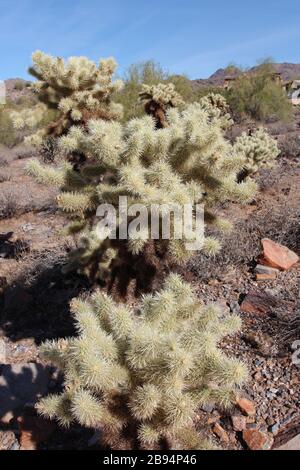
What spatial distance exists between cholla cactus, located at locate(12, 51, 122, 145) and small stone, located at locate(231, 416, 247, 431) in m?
3.46

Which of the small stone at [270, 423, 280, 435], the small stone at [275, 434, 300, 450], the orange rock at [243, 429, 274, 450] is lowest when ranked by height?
the orange rock at [243, 429, 274, 450]

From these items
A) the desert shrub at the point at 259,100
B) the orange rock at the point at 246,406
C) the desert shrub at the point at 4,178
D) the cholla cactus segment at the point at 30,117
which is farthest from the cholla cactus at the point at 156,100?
the desert shrub at the point at 259,100

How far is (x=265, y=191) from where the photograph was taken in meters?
7.34

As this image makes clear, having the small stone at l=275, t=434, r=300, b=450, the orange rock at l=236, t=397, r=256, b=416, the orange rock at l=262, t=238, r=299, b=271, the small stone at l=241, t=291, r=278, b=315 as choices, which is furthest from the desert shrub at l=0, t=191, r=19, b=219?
the small stone at l=275, t=434, r=300, b=450

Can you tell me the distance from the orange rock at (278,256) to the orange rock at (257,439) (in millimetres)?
2032

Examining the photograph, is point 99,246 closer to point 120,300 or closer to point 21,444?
point 120,300

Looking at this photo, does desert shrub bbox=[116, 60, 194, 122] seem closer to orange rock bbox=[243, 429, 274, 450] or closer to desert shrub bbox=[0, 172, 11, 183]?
desert shrub bbox=[0, 172, 11, 183]

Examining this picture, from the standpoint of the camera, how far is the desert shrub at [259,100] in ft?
57.8

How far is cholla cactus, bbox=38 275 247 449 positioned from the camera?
2260 mm

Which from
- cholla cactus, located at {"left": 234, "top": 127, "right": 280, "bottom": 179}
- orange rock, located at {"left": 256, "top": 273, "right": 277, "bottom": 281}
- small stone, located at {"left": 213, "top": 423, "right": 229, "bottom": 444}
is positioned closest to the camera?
small stone, located at {"left": 213, "top": 423, "right": 229, "bottom": 444}

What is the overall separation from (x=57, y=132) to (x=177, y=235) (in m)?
2.41

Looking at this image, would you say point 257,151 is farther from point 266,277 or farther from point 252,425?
point 252,425

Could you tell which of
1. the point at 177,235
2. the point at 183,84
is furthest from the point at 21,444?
the point at 183,84

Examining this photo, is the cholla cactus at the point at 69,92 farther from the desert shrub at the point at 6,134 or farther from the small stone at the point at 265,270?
the desert shrub at the point at 6,134
